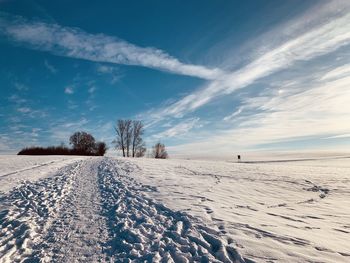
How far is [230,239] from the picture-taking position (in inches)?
207

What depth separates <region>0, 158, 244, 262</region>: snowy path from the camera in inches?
183

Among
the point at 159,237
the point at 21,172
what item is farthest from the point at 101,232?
the point at 21,172

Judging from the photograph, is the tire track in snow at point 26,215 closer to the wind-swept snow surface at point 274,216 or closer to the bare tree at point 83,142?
the wind-swept snow surface at point 274,216

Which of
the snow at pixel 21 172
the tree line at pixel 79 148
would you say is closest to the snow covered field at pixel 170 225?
the snow at pixel 21 172

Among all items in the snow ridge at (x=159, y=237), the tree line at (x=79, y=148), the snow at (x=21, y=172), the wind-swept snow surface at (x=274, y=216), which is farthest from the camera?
the tree line at (x=79, y=148)

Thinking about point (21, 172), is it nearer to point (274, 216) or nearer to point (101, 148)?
point (274, 216)

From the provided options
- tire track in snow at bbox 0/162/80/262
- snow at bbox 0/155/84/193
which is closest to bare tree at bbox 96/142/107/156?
snow at bbox 0/155/84/193

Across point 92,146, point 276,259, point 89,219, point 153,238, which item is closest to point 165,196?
point 89,219

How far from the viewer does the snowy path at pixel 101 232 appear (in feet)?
15.3

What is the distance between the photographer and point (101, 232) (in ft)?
19.1

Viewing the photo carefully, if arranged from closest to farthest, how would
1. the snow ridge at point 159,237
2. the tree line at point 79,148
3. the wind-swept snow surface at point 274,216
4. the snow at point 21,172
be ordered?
the snow ridge at point 159,237
the wind-swept snow surface at point 274,216
the snow at point 21,172
the tree line at point 79,148

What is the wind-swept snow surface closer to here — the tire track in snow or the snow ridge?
the snow ridge

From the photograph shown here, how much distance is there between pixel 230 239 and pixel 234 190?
20.5 feet

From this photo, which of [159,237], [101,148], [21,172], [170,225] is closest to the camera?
[159,237]
